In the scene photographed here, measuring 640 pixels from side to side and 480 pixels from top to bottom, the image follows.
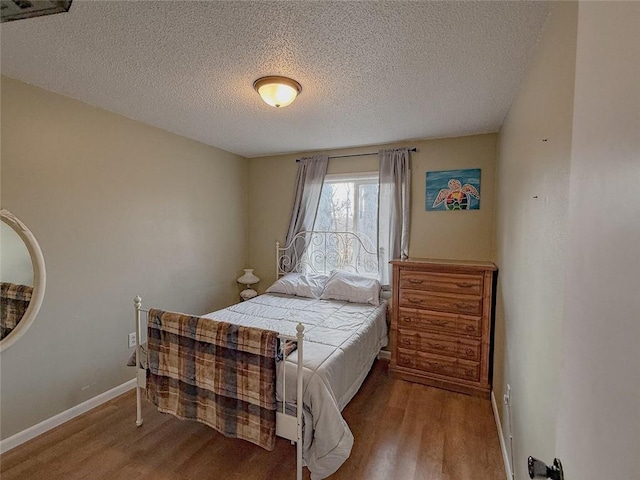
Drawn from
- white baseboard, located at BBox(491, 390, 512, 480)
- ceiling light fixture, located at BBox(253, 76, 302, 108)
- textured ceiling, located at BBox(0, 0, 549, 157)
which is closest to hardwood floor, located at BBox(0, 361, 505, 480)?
white baseboard, located at BBox(491, 390, 512, 480)

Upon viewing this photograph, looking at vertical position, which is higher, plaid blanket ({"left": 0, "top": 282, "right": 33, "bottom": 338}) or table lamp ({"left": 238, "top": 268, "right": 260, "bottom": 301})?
plaid blanket ({"left": 0, "top": 282, "right": 33, "bottom": 338})

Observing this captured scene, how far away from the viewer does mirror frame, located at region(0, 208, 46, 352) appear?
195 centimetres

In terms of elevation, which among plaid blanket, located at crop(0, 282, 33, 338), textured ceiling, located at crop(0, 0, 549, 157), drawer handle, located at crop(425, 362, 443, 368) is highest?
textured ceiling, located at crop(0, 0, 549, 157)

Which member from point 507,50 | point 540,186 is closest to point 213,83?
point 507,50

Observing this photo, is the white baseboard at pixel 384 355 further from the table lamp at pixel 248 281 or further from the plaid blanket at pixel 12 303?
the plaid blanket at pixel 12 303

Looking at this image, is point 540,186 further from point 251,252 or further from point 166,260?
point 251,252

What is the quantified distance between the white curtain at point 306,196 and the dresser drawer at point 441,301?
148cm

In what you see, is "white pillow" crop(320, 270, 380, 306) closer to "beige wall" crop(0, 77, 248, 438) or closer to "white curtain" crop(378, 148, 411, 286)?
"white curtain" crop(378, 148, 411, 286)

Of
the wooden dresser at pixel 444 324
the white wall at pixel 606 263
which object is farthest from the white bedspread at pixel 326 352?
the white wall at pixel 606 263

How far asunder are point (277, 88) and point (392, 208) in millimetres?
1894

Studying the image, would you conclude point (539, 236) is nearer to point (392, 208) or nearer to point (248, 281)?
point (392, 208)

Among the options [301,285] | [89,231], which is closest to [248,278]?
[301,285]

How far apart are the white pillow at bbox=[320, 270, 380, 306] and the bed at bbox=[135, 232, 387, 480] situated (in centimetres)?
1

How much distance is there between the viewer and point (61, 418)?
7.22 feet
